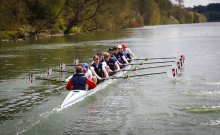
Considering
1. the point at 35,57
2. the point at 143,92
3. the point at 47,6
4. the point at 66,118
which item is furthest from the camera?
the point at 47,6

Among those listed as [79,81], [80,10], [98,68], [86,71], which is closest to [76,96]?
[79,81]

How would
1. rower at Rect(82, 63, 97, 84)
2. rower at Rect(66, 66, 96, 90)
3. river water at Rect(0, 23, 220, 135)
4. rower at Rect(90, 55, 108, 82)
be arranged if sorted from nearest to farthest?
river water at Rect(0, 23, 220, 135)
rower at Rect(66, 66, 96, 90)
rower at Rect(82, 63, 97, 84)
rower at Rect(90, 55, 108, 82)

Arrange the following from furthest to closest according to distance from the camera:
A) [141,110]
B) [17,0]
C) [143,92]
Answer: [17,0], [143,92], [141,110]

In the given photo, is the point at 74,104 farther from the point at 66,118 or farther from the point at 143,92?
the point at 143,92

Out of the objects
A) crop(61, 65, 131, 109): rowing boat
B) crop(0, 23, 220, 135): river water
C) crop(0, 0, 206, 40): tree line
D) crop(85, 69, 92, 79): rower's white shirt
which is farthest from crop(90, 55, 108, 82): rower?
crop(0, 0, 206, 40): tree line

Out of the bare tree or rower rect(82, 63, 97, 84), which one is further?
the bare tree

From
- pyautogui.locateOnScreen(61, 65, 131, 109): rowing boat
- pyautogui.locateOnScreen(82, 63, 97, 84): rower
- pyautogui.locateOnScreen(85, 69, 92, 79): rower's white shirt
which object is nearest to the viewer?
pyautogui.locateOnScreen(61, 65, 131, 109): rowing boat

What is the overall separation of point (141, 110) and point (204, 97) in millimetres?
3559

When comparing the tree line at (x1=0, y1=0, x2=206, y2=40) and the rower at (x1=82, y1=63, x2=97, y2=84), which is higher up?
the tree line at (x1=0, y1=0, x2=206, y2=40)

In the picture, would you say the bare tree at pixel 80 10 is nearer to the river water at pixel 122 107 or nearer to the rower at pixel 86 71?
the river water at pixel 122 107

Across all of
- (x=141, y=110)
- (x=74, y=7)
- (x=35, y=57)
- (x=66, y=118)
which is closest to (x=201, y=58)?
(x=35, y=57)

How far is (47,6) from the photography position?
72.7 meters

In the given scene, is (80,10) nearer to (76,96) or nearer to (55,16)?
(55,16)

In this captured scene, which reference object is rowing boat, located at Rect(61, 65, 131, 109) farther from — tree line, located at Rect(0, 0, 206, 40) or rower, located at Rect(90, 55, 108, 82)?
tree line, located at Rect(0, 0, 206, 40)
